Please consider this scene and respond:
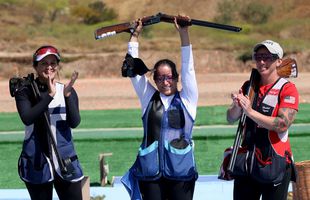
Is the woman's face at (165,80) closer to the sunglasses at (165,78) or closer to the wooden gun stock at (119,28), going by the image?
the sunglasses at (165,78)

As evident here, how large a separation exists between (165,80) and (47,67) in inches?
29.1

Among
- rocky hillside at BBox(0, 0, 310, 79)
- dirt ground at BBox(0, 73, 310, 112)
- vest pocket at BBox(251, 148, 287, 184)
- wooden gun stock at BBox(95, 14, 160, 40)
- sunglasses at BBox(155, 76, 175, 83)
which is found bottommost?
dirt ground at BBox(0, 73, 310, 112)

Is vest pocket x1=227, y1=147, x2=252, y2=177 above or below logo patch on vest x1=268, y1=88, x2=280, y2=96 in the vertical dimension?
below

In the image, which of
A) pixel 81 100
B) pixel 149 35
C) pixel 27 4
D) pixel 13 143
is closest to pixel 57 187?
pixel 13 143

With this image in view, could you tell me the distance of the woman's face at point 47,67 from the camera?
5.07m

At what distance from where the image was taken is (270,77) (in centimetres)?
492

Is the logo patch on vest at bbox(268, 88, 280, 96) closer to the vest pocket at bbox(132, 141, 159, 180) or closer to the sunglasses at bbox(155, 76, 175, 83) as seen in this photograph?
the sunglasses at bbox(155, 76, 175, 83)

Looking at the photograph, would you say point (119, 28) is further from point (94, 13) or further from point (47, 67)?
point (94, 13)

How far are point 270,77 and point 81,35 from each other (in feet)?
144

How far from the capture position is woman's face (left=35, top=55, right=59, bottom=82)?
5066 millimetres

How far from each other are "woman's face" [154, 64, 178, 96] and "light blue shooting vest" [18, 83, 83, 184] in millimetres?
608

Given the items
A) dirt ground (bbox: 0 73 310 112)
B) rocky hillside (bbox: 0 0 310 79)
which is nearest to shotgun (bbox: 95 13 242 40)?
dirt ground (bbox: 0 73 310 112)

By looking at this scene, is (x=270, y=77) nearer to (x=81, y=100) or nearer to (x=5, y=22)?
(x=81, y=100)

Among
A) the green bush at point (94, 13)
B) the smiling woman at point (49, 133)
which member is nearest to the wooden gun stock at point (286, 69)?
the smiling woman at point (49, 133)
